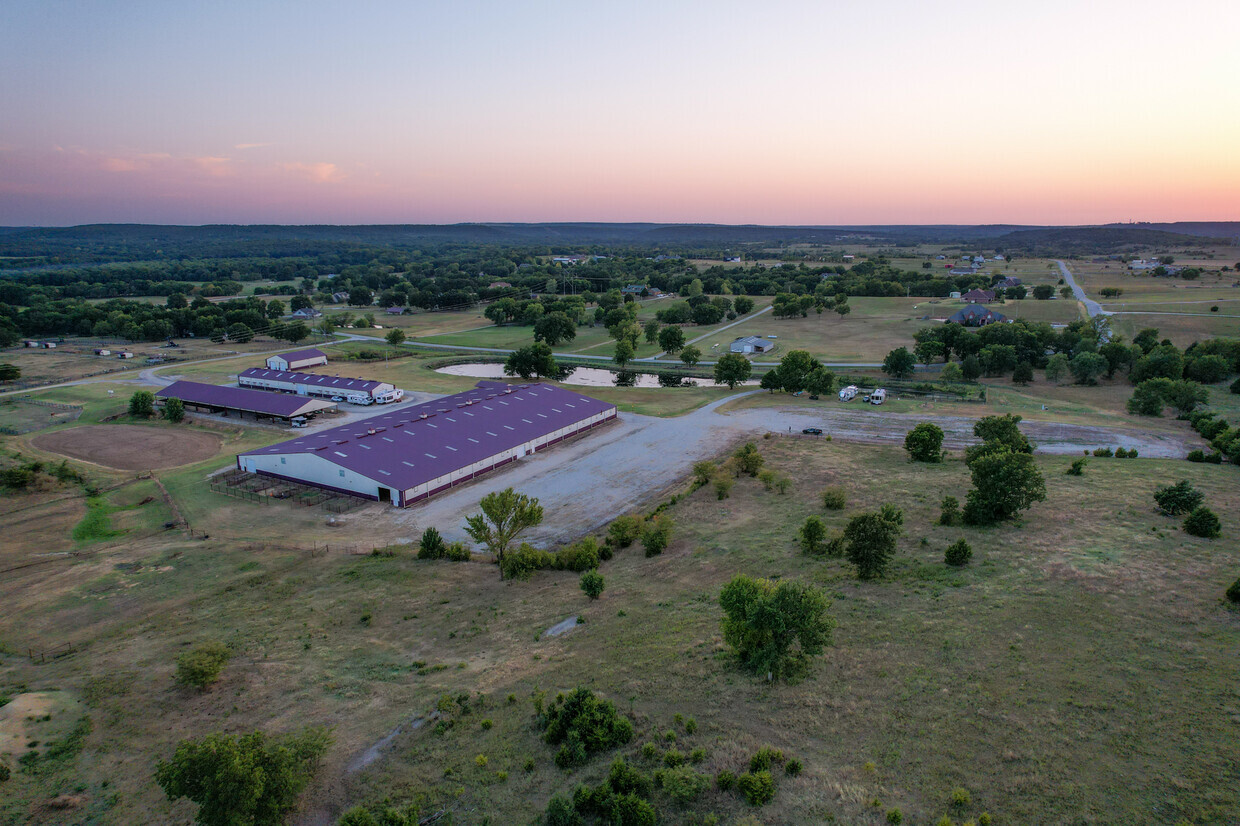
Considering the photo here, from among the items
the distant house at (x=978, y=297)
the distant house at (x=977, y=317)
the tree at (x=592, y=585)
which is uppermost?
the distant house at (x=978, y=297)

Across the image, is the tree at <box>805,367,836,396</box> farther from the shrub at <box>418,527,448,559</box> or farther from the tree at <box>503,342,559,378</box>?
the shrub at <box>418,527,448,559</box>

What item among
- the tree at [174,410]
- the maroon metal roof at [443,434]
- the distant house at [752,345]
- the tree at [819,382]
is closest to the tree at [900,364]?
the tree at [819,382]

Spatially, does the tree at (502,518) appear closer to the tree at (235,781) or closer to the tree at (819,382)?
the tree at (235,781)

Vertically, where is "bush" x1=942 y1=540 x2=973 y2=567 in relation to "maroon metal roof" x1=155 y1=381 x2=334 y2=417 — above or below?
above

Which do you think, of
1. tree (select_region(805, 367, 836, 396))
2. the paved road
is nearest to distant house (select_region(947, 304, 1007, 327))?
the paved road

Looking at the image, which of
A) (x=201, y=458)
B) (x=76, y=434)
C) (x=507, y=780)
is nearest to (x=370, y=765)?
(x=507, y=780)

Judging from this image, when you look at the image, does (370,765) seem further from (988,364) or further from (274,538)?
(988,364)
